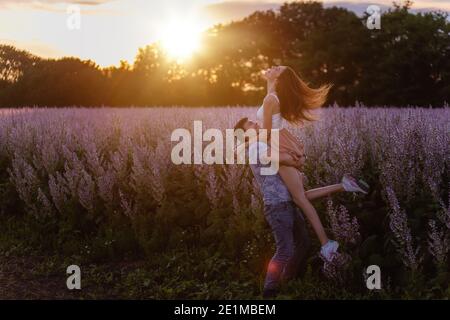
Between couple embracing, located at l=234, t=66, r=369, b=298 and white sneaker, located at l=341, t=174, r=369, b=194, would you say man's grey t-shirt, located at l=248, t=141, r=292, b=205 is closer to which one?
couple embracing, located at l=234, t=66, r=369, b=298

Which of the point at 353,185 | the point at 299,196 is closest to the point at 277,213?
the point at 299,196

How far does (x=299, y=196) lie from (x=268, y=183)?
0.26m

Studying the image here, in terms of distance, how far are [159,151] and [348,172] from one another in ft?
8.07

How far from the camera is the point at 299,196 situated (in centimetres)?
427

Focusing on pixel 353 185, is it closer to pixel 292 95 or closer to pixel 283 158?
pixel 283 158

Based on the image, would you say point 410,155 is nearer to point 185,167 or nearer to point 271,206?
point 271,206

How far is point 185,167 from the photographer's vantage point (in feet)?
21.7

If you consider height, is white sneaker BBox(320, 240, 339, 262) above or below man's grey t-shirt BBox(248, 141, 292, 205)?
below

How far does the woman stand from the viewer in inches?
169

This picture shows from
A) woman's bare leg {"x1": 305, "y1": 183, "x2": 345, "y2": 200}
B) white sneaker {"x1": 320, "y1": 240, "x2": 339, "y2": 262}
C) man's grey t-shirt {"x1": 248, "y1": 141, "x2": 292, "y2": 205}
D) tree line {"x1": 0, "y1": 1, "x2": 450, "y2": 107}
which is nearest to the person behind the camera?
white sneaker {"x1": 320, "y1": 240, "x2": 339, "y2": 262}

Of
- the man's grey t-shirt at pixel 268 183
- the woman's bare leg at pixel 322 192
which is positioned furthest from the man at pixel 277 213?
the woman's bare leg at pixel 322 192

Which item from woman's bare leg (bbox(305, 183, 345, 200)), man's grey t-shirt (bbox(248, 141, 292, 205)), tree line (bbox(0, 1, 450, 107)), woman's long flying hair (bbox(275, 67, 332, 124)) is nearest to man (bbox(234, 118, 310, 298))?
man's grey t-shirt (bbox(248, 141, 292, 205))

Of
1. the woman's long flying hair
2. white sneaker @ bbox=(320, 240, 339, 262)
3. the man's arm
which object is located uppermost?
the woman's long flying hair

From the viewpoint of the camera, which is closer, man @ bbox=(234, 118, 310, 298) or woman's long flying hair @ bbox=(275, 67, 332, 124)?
man @ bbox=(234, 118, 310, 298)
